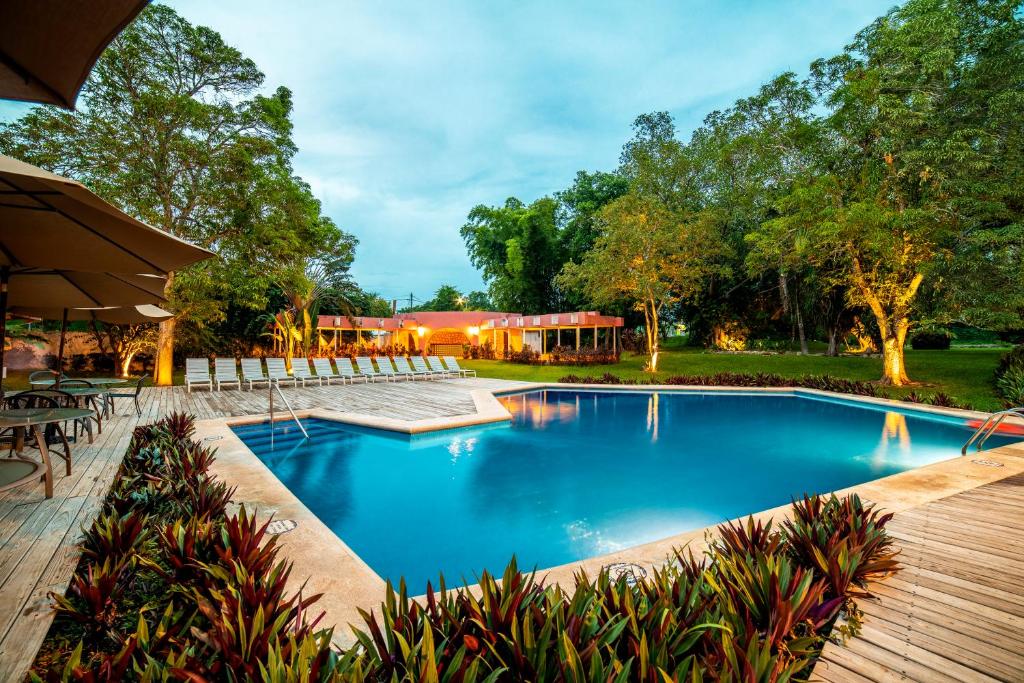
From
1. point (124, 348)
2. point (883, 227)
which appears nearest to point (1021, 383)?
point (883, 227)

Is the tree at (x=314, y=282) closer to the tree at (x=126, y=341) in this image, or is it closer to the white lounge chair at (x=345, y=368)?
the white lounge chair at (x=345, y=368)

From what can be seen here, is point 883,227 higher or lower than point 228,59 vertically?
lower

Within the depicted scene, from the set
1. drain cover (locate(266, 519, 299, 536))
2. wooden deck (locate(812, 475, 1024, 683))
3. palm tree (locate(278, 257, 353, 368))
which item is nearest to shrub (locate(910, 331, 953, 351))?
wooden deck (locate(812, 475, 1024, 683))

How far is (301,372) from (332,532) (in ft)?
41.4

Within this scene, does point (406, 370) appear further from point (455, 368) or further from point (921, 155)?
point (921, 155)

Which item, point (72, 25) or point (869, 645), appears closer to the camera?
point (72, 25)

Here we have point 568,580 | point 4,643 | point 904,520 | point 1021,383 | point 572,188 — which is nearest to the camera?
point 4,643

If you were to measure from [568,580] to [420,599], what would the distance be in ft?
3.56

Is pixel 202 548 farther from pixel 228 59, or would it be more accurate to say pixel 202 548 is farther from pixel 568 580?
pixel 228 59

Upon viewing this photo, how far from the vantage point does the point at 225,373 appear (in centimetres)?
1388

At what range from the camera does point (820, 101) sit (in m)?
23.0

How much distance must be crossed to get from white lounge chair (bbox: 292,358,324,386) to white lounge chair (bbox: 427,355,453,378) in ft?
14.4

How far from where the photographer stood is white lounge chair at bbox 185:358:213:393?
13030 mm

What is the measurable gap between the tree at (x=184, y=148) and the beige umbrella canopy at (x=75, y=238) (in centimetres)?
1122
